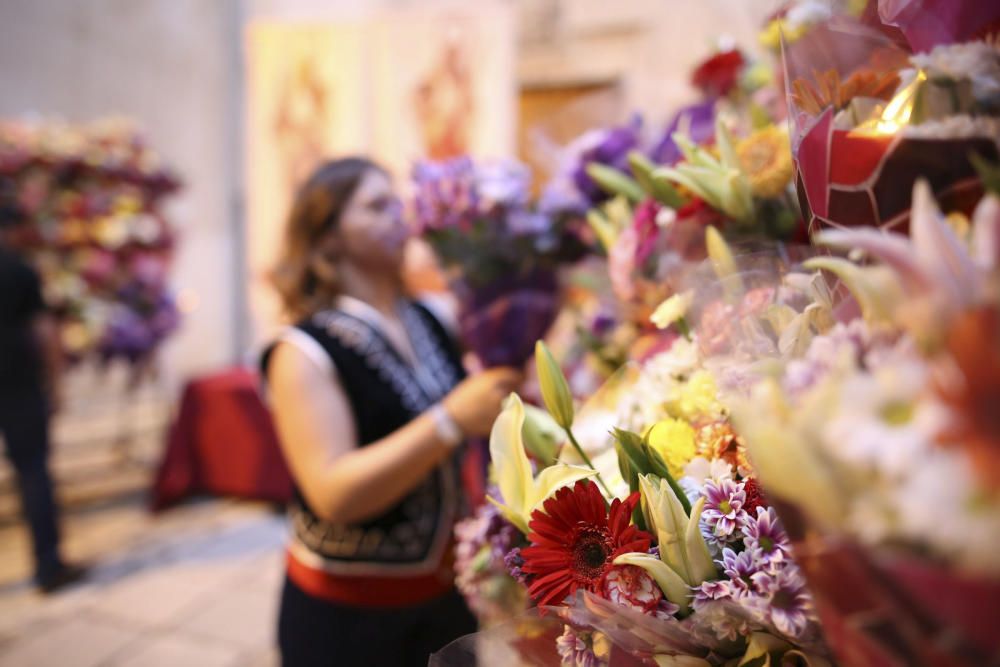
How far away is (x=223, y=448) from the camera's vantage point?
3578mm

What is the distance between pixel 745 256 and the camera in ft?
1.78

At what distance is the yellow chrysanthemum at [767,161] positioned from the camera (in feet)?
2.05

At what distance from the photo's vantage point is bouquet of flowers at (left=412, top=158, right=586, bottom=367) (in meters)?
1.03

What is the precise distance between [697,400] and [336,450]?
65 centimetres

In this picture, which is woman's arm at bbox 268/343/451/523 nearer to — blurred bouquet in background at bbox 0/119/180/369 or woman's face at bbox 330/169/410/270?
woman's face at bbox 330/169/410/270

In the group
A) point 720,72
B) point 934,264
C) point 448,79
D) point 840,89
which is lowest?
point 934,264

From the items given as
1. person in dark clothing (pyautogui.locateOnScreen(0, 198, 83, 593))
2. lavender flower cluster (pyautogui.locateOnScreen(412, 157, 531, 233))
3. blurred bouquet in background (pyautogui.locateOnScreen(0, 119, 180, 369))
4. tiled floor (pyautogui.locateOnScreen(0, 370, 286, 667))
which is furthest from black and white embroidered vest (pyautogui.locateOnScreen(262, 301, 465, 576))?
blurred bouquet in background (pyautogui.locateOnScreen(0, 119, 180, 369))

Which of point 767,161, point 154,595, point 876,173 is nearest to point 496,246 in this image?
point 767,161

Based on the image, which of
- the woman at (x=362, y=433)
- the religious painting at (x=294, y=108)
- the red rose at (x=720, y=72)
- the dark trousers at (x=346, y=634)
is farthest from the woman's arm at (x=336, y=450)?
the religious painting at (x=294, y=108)

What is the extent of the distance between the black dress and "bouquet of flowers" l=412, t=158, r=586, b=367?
0.58 ft

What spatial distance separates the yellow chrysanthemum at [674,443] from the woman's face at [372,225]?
2.50 feet

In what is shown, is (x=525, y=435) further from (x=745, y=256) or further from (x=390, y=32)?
(x=390, y=32)

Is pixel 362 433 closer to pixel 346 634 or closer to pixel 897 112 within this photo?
pixel 346 634

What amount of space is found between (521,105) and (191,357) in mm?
3165
